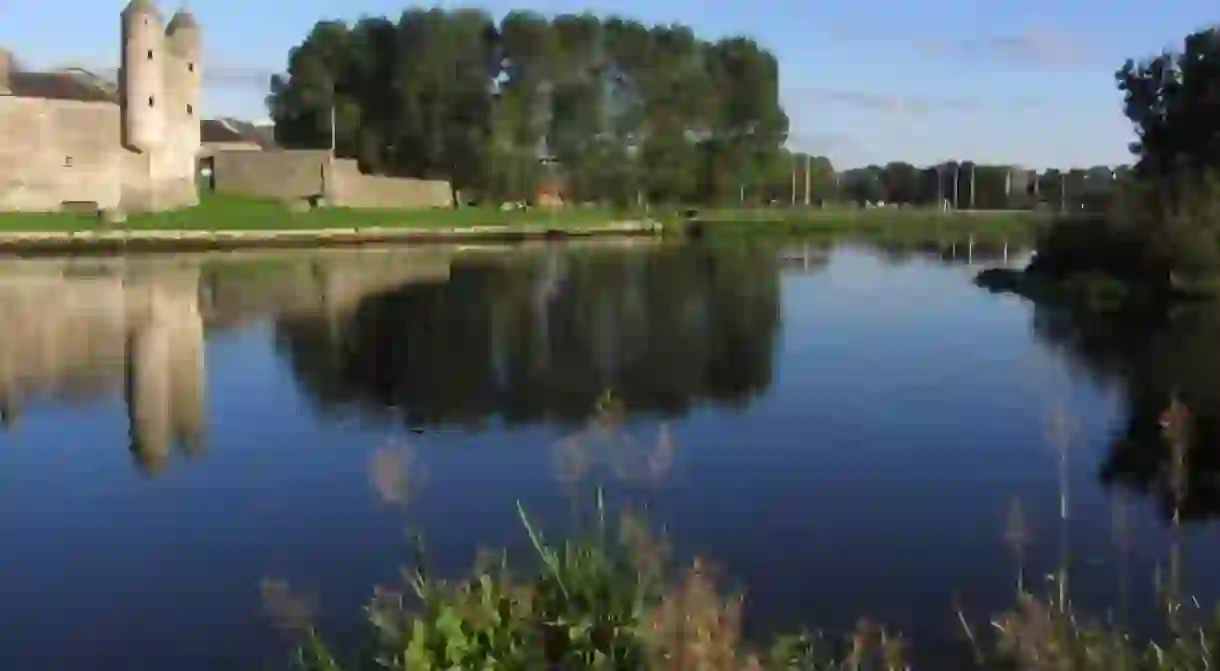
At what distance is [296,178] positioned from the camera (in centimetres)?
6297

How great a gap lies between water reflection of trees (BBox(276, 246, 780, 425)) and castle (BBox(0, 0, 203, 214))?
20.2 metres

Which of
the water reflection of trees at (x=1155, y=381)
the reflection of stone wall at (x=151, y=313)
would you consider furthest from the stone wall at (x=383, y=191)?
the water reflection of trees at (x=1155, y=381)

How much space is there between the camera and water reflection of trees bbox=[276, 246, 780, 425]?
1798 cm

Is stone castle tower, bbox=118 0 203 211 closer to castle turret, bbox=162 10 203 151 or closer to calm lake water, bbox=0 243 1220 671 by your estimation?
castle turret, bbox=162 10 203 151

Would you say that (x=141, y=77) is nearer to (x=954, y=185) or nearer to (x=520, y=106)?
(x=520, y=106)

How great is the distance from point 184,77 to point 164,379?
4030 cm

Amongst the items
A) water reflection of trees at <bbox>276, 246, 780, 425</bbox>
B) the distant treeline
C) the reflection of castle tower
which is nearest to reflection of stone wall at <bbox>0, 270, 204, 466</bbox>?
the reflection of castle tower

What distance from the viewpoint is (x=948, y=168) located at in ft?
445

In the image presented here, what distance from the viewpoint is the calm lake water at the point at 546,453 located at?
9.26 metres

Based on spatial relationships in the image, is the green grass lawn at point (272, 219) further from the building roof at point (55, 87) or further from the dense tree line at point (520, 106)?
the building roof at point (55, 87)

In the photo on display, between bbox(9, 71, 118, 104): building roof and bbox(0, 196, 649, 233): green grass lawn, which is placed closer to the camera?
bbox(0, 196, 649, 233): green grass lawn

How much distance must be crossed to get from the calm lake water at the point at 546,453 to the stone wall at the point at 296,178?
32319 millimetres

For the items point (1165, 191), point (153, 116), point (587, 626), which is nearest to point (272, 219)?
point (153, 116)

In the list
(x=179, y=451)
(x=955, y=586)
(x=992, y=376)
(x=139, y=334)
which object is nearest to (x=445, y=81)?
(x=139, y=334)
